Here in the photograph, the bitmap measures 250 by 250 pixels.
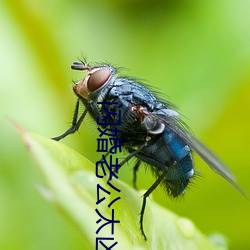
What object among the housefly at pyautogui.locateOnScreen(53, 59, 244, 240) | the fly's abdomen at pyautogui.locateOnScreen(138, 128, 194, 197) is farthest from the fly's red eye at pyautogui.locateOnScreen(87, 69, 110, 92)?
the fly's abdomen at pyautogui.locateOnScreen(138, 128, 194, 197)

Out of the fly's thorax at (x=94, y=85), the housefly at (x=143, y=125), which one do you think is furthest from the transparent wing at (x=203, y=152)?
the fly's thorax at (x=94, y=85)

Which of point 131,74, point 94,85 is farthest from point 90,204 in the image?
point 131,74

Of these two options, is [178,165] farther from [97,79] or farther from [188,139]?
[97,79]

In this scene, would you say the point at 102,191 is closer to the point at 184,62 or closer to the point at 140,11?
the point at 184,62

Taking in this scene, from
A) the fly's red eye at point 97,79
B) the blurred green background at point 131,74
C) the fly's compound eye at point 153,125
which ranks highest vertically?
the fly's red eye at point 97,79

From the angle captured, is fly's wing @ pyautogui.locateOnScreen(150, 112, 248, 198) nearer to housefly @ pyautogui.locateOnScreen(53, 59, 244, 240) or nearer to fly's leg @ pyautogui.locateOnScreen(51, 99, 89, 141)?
housefly @ pyautogui.locateOnScreen(53, 59, 244, 240)

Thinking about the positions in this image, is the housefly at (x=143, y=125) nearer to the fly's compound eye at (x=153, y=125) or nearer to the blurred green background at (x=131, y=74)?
the fly's compound eye at (x=153, y=125)
